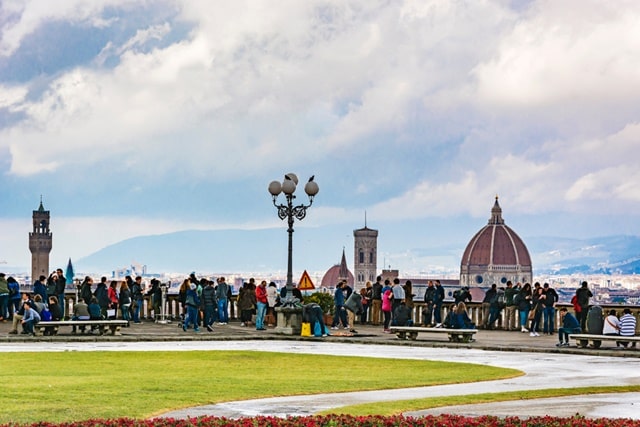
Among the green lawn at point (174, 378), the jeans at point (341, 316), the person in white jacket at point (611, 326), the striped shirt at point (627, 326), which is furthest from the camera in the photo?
the jeans at point (341, 316)

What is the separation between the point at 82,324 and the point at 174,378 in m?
13.2

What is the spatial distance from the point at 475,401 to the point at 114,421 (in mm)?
6573

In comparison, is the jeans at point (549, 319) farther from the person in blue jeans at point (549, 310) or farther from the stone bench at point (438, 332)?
the stone bench at point (438, 332)

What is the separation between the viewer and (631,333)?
1300 inches

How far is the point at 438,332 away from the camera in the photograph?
35.2 metres

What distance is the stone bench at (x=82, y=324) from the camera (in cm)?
3541

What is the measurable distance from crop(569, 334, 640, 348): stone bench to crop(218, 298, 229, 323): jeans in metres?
13.6

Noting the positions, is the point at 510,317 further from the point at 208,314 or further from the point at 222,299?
the point at 208,314

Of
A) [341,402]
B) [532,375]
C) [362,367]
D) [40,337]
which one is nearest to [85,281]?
[40,337]

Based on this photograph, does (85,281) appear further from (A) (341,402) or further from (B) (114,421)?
(B) (114,421)

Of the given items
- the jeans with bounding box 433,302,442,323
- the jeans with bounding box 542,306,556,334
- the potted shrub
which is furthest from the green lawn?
the jeans with bounding box 542,306,556,334

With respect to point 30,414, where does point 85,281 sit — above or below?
above

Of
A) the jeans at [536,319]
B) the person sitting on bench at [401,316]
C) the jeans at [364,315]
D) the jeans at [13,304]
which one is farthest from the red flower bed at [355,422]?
the jeans at [364,315]

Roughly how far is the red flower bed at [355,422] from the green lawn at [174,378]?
1.90 m
